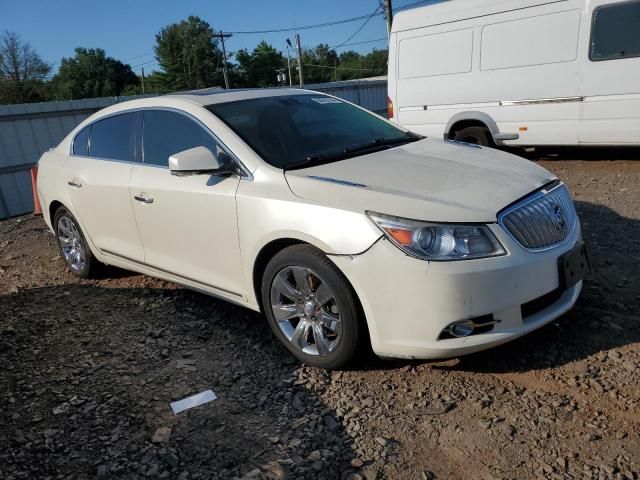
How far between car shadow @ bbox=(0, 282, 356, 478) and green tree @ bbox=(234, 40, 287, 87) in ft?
276

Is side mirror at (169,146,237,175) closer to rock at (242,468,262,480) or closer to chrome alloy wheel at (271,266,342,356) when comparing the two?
chrome alloy wheel at (271,266,342,356)

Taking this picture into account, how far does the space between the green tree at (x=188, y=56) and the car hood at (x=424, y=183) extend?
79.9m

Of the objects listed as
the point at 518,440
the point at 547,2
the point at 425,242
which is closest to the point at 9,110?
the point at 547,2

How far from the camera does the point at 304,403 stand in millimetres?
2855

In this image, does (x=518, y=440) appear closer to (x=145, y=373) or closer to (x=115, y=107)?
(x=145, y=373)

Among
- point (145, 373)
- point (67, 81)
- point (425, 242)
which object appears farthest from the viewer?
point (67, 81)

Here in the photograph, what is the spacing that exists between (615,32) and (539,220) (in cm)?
573

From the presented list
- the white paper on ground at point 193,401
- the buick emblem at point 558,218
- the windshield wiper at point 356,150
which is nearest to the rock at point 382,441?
the white paper on ground at point 193,401

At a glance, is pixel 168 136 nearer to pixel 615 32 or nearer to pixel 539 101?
pixel 539 101

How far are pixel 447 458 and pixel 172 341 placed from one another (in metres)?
2.12

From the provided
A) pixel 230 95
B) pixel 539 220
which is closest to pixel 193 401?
pixel 539 220

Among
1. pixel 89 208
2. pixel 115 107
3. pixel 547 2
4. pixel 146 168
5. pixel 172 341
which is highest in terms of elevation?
pixel 547 2

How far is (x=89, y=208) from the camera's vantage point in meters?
4.53

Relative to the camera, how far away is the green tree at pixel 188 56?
7881 centimetres
